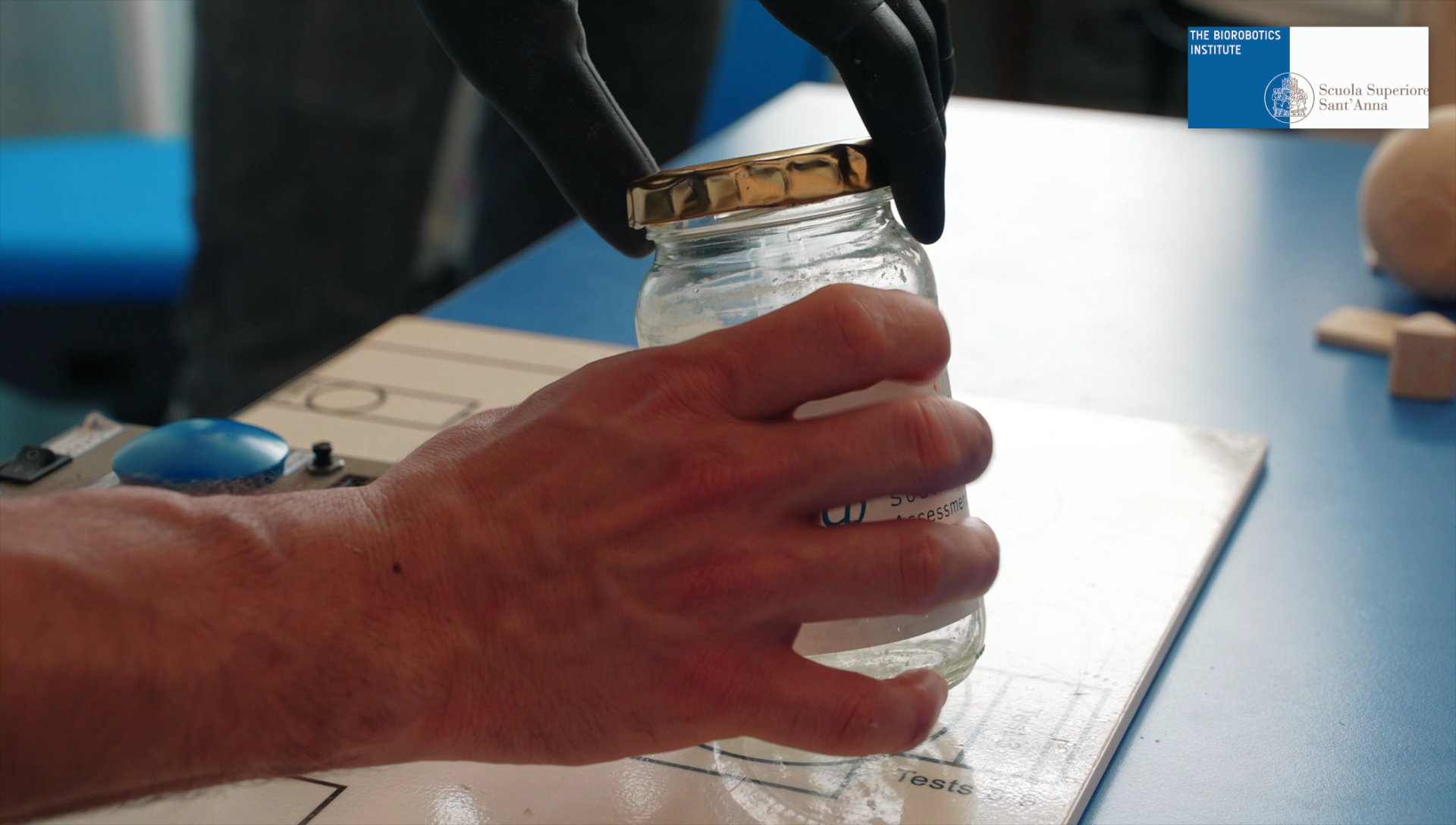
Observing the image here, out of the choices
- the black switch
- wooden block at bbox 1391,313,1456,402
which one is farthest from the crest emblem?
the black switch

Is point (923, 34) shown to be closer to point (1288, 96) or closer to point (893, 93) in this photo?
point (893, 93)

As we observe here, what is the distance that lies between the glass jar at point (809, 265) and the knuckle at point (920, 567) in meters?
0.02

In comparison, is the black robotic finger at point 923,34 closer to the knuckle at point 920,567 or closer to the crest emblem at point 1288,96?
the knuckle at point 920,567

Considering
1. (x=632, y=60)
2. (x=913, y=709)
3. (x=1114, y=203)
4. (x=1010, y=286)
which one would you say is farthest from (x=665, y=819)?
(x=632, y=60)

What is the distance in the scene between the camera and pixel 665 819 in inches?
20.4

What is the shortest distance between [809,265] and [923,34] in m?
0.15

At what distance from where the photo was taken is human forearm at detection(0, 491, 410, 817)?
431 mm

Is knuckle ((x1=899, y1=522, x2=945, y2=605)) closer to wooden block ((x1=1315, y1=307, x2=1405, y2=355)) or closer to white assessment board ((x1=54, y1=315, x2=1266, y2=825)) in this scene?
white assessment board ((x1=54, y1=315, x2=1266, y2=825))

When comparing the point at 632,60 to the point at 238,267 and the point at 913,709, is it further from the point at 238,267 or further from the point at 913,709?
the point at 913,709

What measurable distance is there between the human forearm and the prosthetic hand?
8.3 inches

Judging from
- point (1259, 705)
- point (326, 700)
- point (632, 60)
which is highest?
point (632, 60)

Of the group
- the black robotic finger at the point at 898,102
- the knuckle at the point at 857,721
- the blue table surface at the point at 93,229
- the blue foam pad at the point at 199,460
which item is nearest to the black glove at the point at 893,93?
the black robotic finger at the point at 898,102

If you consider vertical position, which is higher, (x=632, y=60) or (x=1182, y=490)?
(x=632, y=60)

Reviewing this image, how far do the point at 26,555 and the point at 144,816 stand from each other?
14cm
